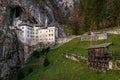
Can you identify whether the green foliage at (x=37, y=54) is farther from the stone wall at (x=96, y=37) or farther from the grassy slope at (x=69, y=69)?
the stone wall at (x=96, y=37)

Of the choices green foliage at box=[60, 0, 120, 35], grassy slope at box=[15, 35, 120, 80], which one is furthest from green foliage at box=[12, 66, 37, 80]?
green foliage at box=[60, 0, 120, 35]

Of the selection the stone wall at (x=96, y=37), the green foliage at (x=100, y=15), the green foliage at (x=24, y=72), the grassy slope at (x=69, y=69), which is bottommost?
the green foliage at (x=24, y=72)

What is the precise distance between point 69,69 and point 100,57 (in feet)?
40.7

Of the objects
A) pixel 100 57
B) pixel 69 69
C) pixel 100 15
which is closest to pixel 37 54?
pixel 100 15

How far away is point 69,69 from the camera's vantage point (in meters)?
77.5

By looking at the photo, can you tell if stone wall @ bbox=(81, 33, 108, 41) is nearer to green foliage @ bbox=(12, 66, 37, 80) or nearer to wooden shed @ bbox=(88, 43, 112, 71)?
green foliage @ bbox=(12, 66, 37, 80)

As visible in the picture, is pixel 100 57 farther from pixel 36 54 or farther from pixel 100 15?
pixel 100 15

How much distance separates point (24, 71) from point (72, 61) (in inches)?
836

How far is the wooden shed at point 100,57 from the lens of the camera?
6661 centimetres

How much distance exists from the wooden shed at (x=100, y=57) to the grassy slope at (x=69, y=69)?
1.59 metres

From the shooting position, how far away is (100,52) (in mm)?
68312

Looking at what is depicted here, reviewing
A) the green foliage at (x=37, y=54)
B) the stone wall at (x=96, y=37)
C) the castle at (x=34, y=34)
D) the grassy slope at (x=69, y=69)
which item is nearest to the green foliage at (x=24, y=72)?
the grassy slope at (x=69, y=69)

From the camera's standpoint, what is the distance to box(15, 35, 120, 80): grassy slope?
65613 mm

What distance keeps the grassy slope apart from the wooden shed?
159 centimetres
